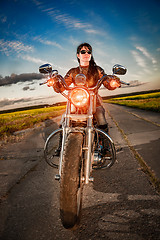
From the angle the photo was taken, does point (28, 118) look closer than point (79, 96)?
No

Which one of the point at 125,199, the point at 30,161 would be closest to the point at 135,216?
the point at 125,199

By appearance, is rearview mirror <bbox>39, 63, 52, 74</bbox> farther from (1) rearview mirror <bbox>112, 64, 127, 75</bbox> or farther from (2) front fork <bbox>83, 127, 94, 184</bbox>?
(2) front fork <bbox>83, 127, 94, 184</bbox>

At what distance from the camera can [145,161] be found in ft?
9.64

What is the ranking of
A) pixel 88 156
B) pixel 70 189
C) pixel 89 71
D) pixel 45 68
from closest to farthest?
1. pixel 70 189
2. pixel 88 156
3. pixel 45 68
4. pixel 89 71

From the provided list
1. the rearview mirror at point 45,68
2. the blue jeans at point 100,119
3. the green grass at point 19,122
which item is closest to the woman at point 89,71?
the blue jeans at point 100,119

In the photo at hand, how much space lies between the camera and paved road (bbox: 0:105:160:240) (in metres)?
1.45

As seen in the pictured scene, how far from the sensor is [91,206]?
1.84 metres

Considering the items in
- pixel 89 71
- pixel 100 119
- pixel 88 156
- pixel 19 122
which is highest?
pixel 89 71

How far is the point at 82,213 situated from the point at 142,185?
1.04 metres

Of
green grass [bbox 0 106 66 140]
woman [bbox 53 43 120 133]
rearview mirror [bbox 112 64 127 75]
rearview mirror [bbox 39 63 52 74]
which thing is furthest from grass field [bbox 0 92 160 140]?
rearview mirror [bbox 112 64 127 75]

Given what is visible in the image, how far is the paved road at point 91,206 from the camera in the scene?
1.45 metres

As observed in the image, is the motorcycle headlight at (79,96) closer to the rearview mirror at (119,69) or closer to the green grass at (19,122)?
the rearview mirror at (119,69)

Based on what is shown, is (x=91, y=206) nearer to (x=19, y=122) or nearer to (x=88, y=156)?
(x=88, y=156)

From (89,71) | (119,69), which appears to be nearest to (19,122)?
(89,71)
